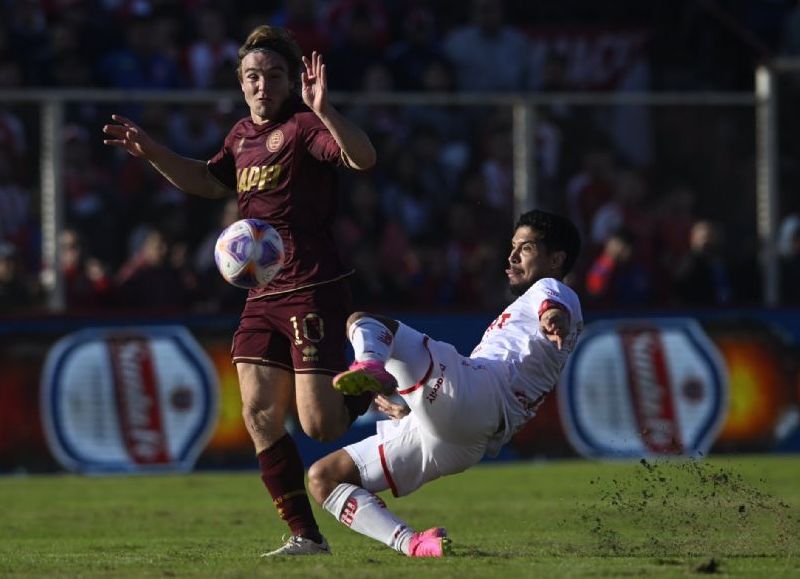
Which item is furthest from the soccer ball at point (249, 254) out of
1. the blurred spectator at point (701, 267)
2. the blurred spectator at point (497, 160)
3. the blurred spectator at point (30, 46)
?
the blurred spectator at point (30, 46)

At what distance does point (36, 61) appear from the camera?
16484mm

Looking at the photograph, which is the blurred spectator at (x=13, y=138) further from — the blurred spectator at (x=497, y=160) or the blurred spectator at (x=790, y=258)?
the blurred spectator at (x=790, y=258)

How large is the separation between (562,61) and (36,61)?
17.9 ft

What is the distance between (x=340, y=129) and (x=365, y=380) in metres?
1.38

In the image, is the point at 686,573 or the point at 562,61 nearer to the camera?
the point at 686,573

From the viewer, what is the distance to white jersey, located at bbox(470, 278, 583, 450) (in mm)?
7633

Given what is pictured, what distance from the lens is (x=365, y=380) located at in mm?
6781

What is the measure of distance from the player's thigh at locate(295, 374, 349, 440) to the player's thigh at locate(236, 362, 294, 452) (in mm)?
150

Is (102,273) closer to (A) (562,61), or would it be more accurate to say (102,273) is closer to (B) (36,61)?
(B) (36,61)

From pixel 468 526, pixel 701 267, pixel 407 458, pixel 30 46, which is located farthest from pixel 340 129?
pixel 30 46

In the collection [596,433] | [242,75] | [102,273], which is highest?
[242,75]

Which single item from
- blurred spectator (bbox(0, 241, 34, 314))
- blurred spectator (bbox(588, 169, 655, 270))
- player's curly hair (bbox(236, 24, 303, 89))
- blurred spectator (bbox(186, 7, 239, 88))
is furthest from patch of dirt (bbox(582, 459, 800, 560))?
blurred spectator (bbox(186, 7, 239, 88))

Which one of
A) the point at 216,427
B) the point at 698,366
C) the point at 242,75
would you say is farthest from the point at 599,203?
the point at 242,75

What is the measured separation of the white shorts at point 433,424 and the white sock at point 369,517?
0.11 m
